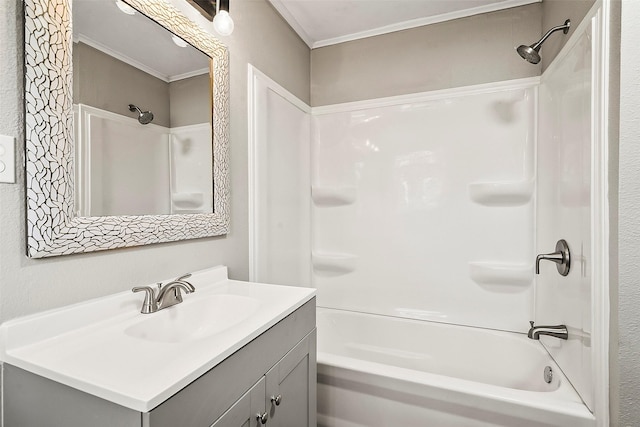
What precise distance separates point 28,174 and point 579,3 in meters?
2.11

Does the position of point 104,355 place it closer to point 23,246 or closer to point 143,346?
point 143,346

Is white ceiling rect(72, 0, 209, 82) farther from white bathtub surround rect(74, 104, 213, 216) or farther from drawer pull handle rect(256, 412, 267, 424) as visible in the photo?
drawer pull handle rect(256, 412, 267, 424)

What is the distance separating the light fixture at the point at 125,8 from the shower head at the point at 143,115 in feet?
1.02

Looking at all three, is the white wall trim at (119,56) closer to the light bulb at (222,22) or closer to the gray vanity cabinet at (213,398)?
the light bulb at (222,22)

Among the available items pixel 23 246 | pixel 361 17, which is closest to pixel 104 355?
pixel 23 246

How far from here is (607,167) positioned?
112 cm

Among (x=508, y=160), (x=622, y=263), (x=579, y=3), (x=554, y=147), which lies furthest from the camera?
(x=508, y=160)

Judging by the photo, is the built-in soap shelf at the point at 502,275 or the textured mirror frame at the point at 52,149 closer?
the textured mirror frame at the point at 52,149

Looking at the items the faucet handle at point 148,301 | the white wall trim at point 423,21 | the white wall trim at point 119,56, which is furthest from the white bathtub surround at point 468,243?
the white wall trim at point 119,56

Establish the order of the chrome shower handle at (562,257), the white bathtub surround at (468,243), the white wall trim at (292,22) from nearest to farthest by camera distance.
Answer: the white bathtub surround at (468,243) → the chrome shower handle at (562,257) → the white wall trim at (292,22)

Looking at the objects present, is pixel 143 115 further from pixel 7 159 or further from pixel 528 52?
pixel 528 52

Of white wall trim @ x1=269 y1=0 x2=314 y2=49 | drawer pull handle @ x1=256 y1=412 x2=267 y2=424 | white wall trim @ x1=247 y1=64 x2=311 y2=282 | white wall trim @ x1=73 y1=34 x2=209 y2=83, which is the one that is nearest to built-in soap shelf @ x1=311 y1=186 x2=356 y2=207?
white wall trim @ x1=247 y1=64 x2=311 y2=282

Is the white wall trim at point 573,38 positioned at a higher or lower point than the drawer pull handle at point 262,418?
higher

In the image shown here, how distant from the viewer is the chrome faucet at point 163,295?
1047mm
